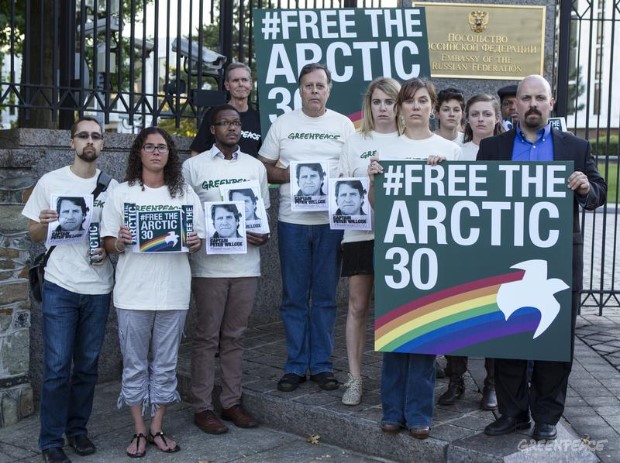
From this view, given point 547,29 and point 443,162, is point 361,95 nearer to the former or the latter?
point 443,162

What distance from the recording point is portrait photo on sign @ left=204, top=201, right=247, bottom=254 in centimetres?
513

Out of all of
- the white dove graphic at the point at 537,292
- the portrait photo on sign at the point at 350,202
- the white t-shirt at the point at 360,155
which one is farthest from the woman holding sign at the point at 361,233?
the white dove graphic at the point at 537,292

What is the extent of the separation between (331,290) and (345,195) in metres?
0.81

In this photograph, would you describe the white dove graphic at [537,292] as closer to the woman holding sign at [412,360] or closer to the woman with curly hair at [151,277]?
the woman holding sign at [412,360]

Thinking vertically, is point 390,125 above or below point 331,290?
above

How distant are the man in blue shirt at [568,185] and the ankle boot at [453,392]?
533 millimetres

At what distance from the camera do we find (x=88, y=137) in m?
4.81

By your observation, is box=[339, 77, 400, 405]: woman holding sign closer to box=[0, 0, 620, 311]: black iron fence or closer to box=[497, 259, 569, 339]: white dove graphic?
box=[497, 259, 569, 339]: white dove graphic

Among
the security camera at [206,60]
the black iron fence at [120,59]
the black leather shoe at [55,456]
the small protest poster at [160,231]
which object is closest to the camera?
the small protest poster at [160,231]

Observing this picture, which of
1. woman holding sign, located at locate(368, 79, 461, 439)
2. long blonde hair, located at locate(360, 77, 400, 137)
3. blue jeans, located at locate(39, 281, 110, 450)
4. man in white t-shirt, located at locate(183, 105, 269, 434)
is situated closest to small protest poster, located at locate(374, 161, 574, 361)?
woman holding sign, located at locate(368, 79, 461, 439)

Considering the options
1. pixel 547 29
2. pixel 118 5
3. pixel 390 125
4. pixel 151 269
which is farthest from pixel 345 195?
pixel 547 29

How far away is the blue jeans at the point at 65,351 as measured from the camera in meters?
4.80

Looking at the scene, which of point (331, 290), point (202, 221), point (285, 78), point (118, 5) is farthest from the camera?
point (118, 5)

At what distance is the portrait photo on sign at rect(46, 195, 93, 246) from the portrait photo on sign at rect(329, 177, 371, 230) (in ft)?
4.56
